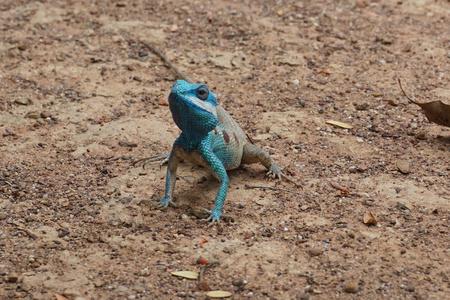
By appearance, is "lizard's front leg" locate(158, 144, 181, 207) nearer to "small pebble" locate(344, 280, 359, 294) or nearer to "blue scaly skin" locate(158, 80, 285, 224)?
"blue scaly skin" locate(158, 80, 285, 224)

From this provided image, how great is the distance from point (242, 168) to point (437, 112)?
1.95m

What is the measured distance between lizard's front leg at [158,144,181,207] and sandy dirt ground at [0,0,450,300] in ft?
0.25

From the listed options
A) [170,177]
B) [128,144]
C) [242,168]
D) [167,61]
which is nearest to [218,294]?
[170,177]

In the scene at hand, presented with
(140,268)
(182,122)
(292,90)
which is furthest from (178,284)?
(292,90)

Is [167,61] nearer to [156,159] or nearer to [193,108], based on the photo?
[156,159]

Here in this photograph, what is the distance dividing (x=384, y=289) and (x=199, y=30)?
193 inches

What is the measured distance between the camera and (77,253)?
4293mm

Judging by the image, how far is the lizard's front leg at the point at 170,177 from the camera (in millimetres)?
4848

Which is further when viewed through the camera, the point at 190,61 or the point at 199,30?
the point at 199,30

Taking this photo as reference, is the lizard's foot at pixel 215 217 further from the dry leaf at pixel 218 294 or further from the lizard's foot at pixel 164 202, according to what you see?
the dry leaf at pixel 218 294

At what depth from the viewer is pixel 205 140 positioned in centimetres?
479

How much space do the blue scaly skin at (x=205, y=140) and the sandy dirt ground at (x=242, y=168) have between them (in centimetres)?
19

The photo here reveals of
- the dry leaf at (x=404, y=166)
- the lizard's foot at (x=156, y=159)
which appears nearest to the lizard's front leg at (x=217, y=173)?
the lizard's foot at (x=156, y=159)

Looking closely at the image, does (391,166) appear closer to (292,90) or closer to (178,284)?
(292,90)
